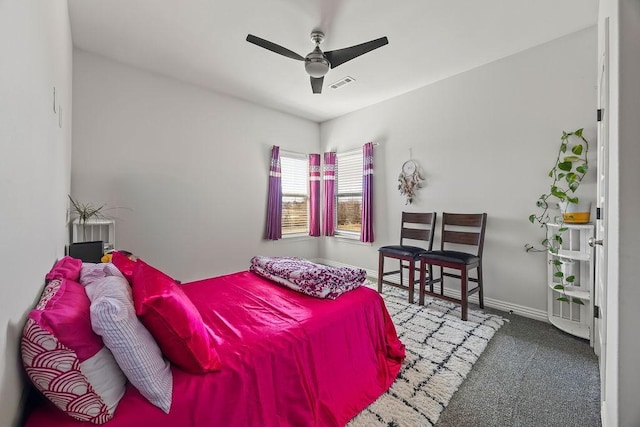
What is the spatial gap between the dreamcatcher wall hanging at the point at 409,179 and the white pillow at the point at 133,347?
3251 mm

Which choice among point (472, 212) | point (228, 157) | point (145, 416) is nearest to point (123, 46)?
point (228, 157)

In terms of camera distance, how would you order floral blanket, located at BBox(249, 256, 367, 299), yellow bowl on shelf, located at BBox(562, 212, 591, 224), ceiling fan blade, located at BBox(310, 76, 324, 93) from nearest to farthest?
floral blanket, located at BBox(249, 256, 367, 299), yellow bowl on shelf, located at BBox(562, 212, 591, 224), ceiling fan blade, located at BBox(310, 76, 324, 93)

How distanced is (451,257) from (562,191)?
1122mm

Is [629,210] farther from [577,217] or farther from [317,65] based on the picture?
[317,65]

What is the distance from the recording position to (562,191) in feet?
8.00

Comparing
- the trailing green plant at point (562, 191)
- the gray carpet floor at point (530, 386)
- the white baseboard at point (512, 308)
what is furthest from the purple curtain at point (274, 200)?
the trailing green plant at point (562, 191)

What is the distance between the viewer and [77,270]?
4.54 feet

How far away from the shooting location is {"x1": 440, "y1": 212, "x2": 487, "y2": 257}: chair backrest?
109 inches

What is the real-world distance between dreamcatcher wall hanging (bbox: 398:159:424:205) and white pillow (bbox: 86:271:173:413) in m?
3.25

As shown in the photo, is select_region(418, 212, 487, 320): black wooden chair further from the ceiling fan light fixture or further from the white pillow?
the white pillow

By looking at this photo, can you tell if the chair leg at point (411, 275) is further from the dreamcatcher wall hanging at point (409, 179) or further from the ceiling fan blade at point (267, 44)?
the ceiling fan blade at point (267, 44)

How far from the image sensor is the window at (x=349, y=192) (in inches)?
172

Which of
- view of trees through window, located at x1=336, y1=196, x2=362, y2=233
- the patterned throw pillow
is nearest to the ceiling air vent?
view of trees through window, located at x1=336, y1=196, x2=362, y2=233

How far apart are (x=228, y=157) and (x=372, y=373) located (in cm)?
316
